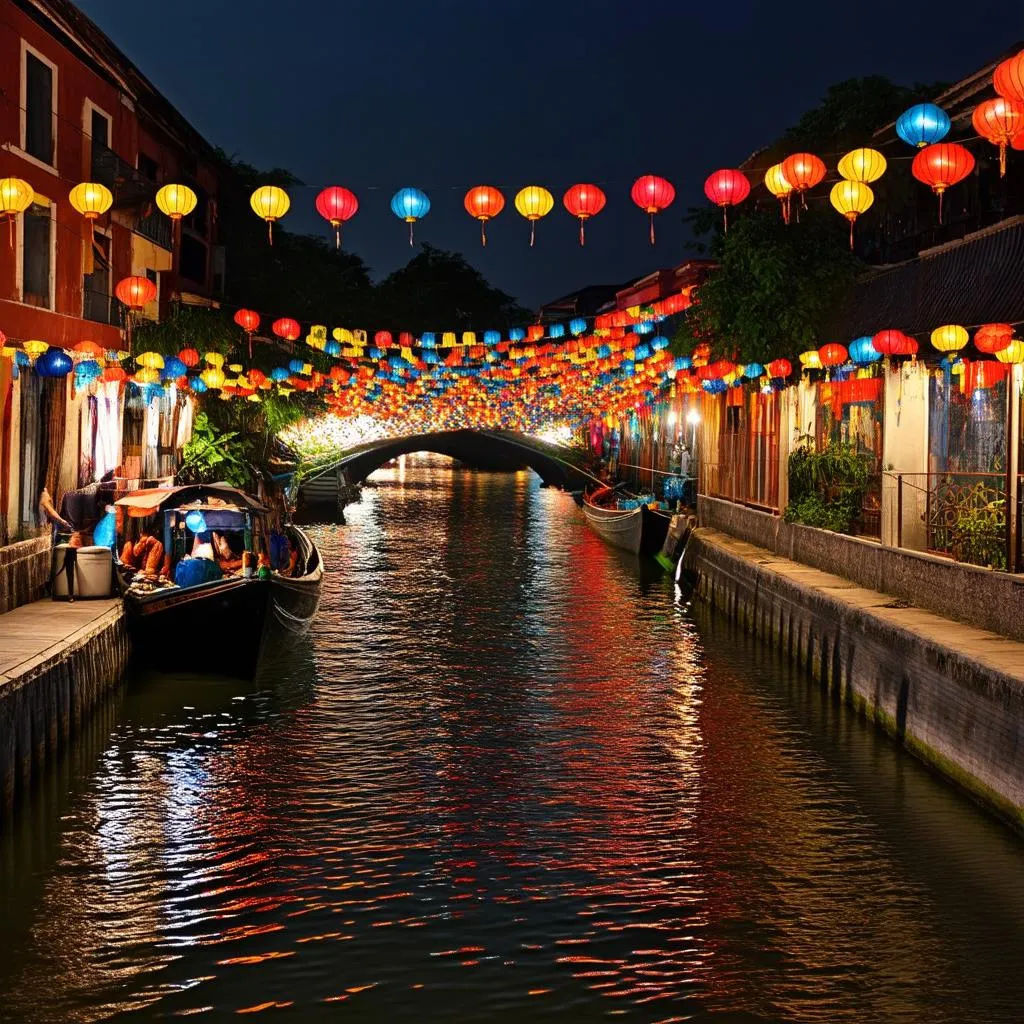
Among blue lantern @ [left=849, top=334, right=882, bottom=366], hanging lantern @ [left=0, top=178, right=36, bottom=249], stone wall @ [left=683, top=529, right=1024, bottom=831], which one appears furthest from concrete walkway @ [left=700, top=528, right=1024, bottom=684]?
hanging lantern @ [left=0, top=178, right=36, bottom=249]

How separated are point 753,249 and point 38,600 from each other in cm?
1421

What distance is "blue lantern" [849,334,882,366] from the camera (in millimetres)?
20406

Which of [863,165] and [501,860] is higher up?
[863,165]

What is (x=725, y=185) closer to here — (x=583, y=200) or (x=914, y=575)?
(x=583, y=200)

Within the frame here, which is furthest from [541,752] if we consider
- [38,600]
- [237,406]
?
[237,406]

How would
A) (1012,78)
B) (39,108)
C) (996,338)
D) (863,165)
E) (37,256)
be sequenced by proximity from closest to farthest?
(1012,78)
(996,338)
(863,165)
(39,108)
(37,256)

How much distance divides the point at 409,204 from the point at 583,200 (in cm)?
262

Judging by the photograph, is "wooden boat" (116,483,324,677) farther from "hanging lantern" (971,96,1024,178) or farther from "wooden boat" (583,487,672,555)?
"wooden boat" (583,487,672,555)

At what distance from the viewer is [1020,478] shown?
15.3 metres

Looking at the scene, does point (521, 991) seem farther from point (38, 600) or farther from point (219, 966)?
point (38, 600)

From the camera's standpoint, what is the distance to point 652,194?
18.7m

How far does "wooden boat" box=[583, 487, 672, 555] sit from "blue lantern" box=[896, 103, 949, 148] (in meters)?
20.2

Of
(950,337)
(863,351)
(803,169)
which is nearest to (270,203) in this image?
(803,169)

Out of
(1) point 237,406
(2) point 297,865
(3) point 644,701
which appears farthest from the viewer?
(1) point 237,406
